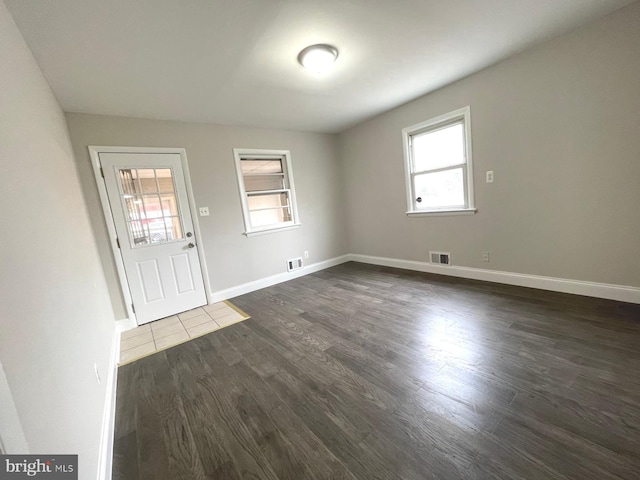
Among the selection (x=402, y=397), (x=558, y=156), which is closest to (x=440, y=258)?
(x=558, y=156)

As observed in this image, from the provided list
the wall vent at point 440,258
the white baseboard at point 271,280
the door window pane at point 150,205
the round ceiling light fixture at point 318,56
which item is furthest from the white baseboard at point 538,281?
the door window pane at point 150,205

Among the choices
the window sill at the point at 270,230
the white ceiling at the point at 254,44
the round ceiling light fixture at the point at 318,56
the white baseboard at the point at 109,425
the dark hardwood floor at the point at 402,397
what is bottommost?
the dark hardwood floor at the point at 402,397

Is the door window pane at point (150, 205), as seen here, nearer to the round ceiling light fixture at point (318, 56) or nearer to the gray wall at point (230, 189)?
the gray wall at point (230, 189)

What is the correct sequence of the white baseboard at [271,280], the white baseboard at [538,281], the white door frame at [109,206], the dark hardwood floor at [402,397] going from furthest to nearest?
the white baseboard at [271,280] < the white door frame at [109,206] < the white baseboard at [538,281] < the dark hardwood floor at [402,397]

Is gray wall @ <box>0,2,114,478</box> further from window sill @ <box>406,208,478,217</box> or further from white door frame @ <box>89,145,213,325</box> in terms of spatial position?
window sill @ <box>406,208,478,217</box>

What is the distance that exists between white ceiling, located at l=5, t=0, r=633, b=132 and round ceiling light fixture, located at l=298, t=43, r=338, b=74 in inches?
2.8

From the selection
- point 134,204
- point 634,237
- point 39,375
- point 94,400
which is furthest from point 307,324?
point 634,237

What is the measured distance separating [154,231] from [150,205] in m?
0.33

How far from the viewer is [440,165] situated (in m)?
3.51

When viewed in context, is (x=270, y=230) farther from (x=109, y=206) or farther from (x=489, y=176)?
(x=489, y=176)

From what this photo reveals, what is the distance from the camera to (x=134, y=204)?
307 cm

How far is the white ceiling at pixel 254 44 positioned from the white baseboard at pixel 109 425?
2.42 metres

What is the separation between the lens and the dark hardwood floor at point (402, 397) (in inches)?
46.3

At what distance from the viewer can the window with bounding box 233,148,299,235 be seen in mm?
3891
